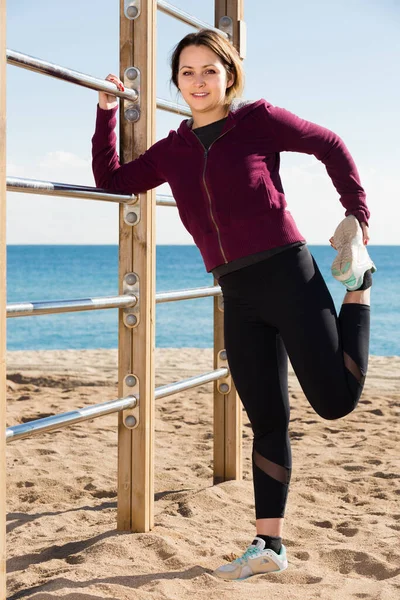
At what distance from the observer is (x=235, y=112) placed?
214 centimetres

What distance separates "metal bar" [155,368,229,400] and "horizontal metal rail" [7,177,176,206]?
27.7 inches

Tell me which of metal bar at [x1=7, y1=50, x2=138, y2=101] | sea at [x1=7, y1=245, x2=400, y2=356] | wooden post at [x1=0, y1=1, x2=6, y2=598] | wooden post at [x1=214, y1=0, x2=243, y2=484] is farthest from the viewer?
sea at [x1=7, y1=245, x2=400, y2=356]

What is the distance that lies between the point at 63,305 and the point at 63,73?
2.10ft

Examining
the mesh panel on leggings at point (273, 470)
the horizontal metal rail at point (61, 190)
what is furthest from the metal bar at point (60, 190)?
the mesh panel on leggings at point (273, 470)

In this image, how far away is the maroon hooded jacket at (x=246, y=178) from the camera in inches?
81.2

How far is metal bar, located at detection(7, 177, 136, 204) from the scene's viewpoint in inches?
74.9

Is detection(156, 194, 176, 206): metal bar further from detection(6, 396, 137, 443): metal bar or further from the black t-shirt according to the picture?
detection(6, 396, 137, 443): metal bar

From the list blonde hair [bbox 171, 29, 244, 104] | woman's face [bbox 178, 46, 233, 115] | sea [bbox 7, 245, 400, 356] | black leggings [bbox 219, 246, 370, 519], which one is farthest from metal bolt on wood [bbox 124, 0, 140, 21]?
sea [bbox 7, 245, 400, 356]

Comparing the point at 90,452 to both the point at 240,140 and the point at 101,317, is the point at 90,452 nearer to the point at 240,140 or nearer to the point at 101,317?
the point at 240,140

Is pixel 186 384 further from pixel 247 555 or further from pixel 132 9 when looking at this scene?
pixel 132 9

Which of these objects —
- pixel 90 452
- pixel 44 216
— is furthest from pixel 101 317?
pixel 44 216

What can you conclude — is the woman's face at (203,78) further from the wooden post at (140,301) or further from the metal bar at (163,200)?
the metal bar at (163,200)

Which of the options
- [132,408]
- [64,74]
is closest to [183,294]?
[132,408]

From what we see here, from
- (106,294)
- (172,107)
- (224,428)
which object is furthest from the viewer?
(106,294)
